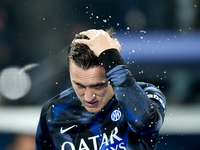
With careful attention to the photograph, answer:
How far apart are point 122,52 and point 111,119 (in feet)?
12.0

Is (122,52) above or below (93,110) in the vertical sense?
above

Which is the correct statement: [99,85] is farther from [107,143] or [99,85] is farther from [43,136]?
[43,136]

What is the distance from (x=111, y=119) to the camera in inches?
90.9

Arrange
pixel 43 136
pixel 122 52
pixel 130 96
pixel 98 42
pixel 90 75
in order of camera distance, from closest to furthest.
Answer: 1. pixel 130 96
2. pixel 98 42
3. pixel 90 75
4. pixel 43 136
5. pixel 122 52

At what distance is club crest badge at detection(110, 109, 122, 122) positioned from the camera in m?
2.27

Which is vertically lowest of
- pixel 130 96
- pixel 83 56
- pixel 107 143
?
pixel 107 143

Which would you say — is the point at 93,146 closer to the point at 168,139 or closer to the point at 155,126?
the point at 155,126

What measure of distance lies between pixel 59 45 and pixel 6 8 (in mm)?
1309

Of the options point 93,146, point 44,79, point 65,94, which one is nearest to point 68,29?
point 44,79

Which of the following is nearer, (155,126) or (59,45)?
(155,126)

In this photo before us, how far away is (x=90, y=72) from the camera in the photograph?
226cm

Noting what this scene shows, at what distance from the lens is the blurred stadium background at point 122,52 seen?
560cm

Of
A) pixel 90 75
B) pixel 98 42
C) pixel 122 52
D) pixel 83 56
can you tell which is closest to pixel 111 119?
pixel 90 75

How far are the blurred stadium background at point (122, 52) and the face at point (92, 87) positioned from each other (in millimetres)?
3207
